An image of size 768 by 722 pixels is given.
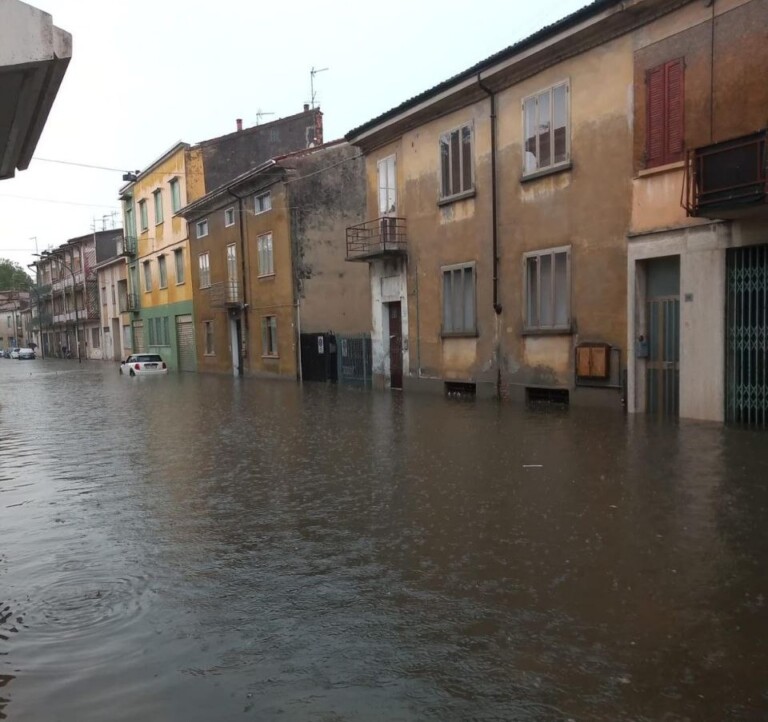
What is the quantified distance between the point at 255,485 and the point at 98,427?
7263 mm

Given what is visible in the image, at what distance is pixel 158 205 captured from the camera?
4041cm

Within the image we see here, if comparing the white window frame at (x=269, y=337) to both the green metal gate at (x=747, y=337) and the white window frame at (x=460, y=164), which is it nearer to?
the white window frame at (x=460, y=164)

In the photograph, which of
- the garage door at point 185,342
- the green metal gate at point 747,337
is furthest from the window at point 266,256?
the green metal gate at point 747,337

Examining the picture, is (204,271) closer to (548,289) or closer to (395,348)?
(395,348)

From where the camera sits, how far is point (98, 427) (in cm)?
1387

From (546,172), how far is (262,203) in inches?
644

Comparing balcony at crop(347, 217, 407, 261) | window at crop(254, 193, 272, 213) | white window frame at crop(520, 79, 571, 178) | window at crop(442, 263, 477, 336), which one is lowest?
window at crop(442, 263, 477, 336)

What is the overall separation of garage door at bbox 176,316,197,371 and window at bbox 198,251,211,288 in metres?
3.33

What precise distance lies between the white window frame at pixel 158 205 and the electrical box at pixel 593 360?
31.7 metres

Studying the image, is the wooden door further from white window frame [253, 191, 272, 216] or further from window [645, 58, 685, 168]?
white window frame [253, 191, 272, 216]

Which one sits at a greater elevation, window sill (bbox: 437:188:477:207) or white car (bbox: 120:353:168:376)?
window sill (bbox: 437:188:477:207)

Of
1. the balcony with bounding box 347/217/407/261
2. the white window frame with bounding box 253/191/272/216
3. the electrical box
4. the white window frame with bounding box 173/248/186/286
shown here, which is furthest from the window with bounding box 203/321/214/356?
the electrical box

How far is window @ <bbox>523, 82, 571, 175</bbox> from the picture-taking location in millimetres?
14391

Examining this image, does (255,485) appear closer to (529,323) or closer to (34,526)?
(34,526)
